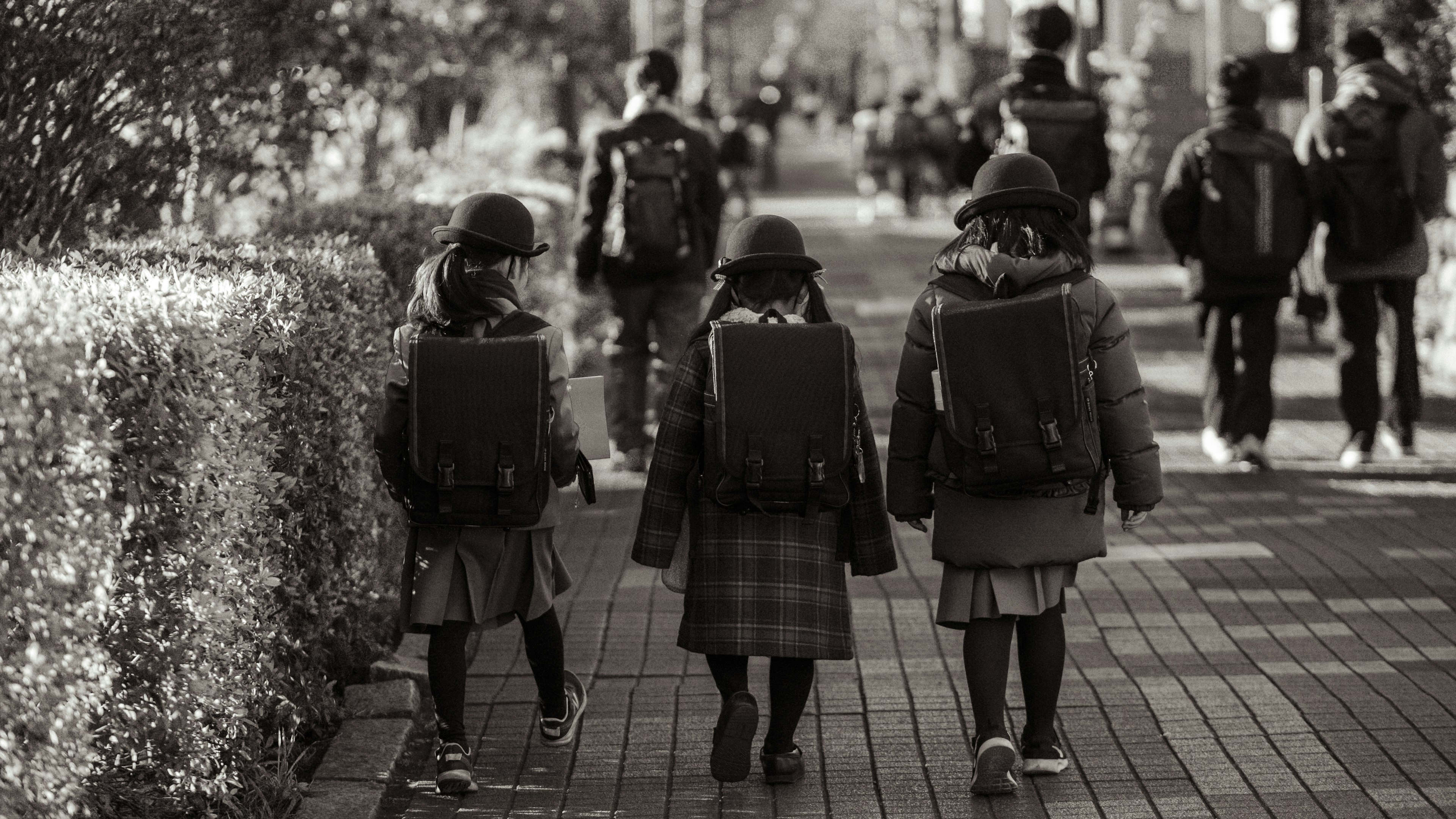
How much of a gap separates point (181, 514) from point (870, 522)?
A: 1769 mm

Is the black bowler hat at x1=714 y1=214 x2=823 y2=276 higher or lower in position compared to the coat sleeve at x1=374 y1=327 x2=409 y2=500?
higher

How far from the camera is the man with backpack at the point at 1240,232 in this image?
8.53 meters

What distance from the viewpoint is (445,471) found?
181 inches

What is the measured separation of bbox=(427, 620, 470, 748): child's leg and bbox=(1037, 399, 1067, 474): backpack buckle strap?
162 centimetres

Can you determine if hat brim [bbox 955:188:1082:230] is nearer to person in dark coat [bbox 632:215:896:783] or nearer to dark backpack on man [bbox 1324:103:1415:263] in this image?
person in dark coat [bbox 632:215:896:783]

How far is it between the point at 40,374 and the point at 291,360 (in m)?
1.45

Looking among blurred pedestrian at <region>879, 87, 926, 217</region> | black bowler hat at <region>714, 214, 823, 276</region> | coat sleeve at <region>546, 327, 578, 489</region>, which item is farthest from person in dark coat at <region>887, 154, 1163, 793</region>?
blurred pedestrian at <region>879, 87, 926, 217</region>

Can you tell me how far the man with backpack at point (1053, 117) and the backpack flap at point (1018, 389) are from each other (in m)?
4.19

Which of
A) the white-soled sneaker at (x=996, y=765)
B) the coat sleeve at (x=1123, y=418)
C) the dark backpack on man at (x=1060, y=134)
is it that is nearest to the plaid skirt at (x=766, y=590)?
the white-soled sneaker at (x=996, y=765)

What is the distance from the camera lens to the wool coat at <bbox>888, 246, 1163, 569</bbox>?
4.65 metres

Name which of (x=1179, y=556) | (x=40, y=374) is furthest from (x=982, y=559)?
(x=1179, y=556)

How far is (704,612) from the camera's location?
4746 millimetres

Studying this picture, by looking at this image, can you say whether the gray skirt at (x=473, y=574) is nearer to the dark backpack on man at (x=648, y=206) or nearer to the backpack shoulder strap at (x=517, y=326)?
the backpack shoulder strap at (x=517, y=326)

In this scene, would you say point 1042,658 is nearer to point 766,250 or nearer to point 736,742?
point 736,742
